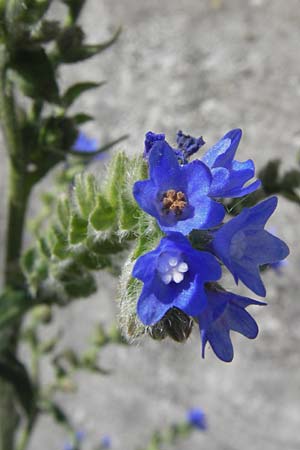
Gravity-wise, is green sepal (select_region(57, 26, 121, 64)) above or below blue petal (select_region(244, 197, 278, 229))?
above

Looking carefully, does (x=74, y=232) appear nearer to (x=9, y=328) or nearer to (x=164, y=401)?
(x=9, y=328)

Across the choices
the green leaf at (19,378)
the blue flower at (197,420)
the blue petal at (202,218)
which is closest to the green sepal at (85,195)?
the blue petal at (202,218)

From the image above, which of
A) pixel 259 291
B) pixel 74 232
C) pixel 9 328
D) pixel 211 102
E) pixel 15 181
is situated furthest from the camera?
pixel 211 102

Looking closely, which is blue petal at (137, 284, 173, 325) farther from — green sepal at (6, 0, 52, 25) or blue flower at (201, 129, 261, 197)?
green sepal at (6, 0, 52, 25)

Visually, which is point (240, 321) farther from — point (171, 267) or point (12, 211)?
point (12, 211)

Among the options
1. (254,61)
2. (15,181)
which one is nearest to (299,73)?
(254,61)

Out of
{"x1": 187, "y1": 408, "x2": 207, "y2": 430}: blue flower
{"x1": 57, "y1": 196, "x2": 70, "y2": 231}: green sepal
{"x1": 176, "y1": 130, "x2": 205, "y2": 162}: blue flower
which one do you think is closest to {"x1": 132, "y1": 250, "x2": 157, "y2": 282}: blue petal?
{"x1": 176, "y1": 130, "x2": 205, "y2": 162}: blue flower
